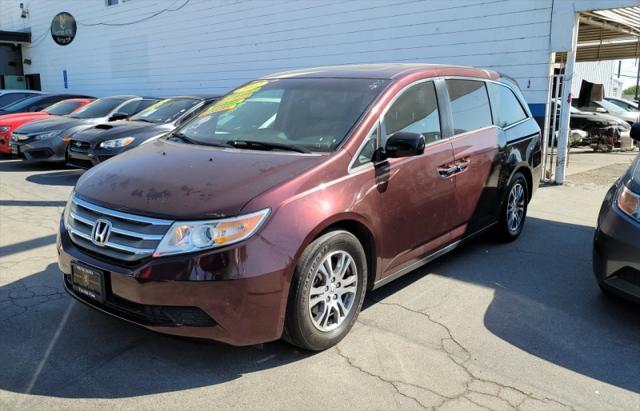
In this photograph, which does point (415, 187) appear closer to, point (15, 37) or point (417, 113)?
point (417, 113)

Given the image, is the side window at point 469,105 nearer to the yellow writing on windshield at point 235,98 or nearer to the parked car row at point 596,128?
the yellow writing on windshield at point 235,98

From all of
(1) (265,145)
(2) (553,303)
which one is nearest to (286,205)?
(1) (265,145)

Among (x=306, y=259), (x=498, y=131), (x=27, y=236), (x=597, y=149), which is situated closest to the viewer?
(x=306, y=259)

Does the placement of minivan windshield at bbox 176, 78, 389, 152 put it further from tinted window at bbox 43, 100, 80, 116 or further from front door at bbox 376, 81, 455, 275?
tinted window at bbox 43, 100, 80, 116

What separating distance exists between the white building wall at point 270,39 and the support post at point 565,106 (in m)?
0.27

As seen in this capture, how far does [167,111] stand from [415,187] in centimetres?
665

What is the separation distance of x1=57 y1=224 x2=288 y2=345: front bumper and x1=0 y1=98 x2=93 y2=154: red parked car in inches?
381

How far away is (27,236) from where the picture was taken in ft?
18.4

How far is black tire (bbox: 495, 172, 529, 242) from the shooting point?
5.25m

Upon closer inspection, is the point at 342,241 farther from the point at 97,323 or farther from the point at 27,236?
the point at 27,236

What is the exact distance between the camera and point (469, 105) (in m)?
4.63

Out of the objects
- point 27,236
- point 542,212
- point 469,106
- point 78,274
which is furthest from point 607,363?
point 27,236

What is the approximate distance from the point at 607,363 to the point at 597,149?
42.9 ft

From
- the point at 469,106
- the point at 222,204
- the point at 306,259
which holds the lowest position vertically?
the point at 306,259
